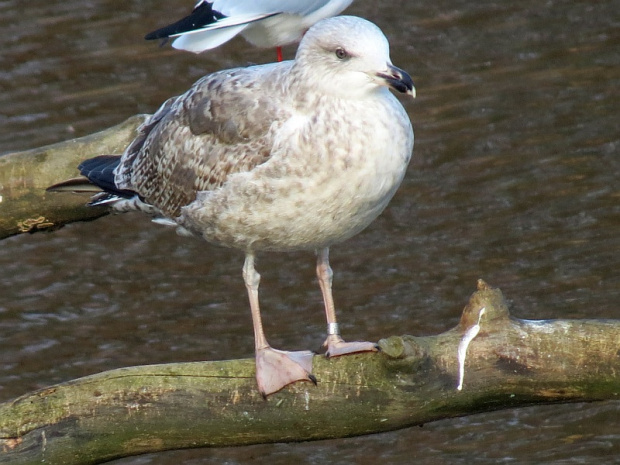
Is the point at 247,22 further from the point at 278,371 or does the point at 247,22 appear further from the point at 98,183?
the point at 278,371

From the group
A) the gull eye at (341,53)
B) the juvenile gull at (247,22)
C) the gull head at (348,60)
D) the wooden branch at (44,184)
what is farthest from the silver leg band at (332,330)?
the juvenile gull at (247,22)

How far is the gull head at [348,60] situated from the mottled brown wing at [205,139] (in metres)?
0.19

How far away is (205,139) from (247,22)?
213 centimetres

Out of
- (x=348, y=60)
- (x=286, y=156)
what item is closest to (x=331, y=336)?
(x=286, y=156)

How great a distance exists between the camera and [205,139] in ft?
14.2

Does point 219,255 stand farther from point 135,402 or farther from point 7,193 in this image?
point 135,402

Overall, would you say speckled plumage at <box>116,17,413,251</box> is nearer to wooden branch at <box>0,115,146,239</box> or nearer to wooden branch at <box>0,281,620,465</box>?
wooden branch at <box>0,281,620,465</box>

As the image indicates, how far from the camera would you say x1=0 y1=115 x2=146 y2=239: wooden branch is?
5141mm

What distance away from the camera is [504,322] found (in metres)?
3.81

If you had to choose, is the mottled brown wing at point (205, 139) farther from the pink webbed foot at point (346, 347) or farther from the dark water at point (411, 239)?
the dark water at point (411, 239)

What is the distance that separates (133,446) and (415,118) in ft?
17.9

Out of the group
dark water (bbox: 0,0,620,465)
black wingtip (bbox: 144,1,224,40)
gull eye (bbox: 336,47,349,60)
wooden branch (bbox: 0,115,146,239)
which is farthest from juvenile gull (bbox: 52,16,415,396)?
dark water (bbox: 0,0,620,465)

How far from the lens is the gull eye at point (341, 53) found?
3.88 metres

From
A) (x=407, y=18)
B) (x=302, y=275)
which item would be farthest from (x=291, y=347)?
(x=407, y=18)
